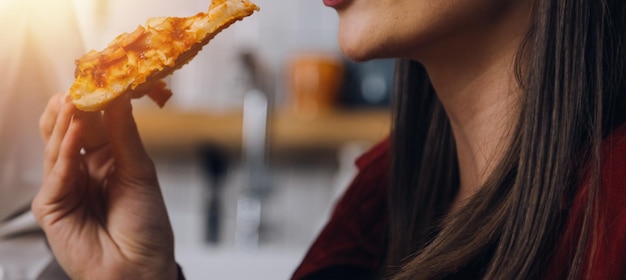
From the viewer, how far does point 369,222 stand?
74cm

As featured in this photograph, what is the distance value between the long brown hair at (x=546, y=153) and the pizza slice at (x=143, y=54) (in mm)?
186

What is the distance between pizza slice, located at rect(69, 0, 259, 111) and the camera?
0.47m

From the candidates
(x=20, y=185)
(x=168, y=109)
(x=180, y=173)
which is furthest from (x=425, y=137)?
(x=180, y=173)

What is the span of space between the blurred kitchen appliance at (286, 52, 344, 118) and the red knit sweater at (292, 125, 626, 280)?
2.55 ft

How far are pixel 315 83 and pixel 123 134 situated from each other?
3.43 ft

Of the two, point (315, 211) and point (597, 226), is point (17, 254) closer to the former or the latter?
point (597, 226)

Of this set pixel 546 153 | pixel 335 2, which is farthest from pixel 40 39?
pixel 546 153

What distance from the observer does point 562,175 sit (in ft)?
1.51

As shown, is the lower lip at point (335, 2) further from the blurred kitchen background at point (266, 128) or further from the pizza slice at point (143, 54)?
the blurred kitchen background at point (266, 128)

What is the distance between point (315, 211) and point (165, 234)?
119cm

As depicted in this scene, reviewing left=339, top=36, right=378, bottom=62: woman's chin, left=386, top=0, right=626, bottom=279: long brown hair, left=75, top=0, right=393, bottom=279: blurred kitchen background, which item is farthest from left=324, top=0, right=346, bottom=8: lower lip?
left=75, top=0, right=393, bottom=279: blurred kitchen background

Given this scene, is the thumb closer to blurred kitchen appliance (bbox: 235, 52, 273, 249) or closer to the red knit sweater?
the red knit sweater

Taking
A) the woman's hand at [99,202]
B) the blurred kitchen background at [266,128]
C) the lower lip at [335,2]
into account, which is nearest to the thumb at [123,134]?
the woman's hand at [99,202]

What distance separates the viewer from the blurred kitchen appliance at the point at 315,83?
1.55m
